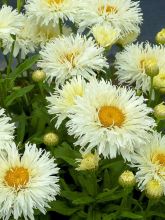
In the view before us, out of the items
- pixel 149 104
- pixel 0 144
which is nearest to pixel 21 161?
pixel 0 144

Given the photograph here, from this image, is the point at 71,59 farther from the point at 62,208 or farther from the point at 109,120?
the point at 62,208

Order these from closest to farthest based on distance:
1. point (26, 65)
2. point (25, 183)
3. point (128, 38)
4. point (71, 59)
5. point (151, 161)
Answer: point (25, 183) → point (151, 161) → point (71, 59) → point (26, 65) → point (128, 38)

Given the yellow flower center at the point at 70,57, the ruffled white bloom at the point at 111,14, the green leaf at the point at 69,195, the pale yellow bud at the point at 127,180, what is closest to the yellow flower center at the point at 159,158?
the pale yellow bud at the point at 127,180

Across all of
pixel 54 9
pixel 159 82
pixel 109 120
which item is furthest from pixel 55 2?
pixel 109 120

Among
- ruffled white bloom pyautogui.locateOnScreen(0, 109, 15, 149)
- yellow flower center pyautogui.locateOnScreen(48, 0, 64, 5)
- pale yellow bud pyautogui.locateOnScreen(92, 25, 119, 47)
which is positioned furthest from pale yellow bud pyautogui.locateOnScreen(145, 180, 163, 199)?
yellow flower center pyautogui.locateOnScreen(48, 0, 64, 5)

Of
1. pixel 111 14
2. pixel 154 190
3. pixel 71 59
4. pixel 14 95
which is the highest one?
pixel 111 14

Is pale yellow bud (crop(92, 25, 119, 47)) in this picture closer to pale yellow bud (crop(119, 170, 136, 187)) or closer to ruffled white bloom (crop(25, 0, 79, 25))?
ruffled white bloom (crop(25, 0, 79, 25))
